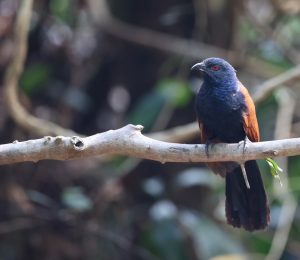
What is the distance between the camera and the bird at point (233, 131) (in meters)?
4.04

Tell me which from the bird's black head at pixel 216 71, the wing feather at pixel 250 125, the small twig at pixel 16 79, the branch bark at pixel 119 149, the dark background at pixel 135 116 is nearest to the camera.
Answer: the branch bark at pixel 119 149

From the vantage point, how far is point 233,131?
13.4ft

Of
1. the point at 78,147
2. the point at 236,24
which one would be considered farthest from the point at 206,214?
the point at 78,147

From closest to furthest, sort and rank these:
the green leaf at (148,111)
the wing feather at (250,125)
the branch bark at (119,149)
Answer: the branch bark at (119,149), the wing feather at (250,125), the green leaf at (148,111)

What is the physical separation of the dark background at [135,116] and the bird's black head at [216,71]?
37.4 inches

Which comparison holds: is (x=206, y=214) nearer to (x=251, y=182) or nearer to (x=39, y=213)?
(x=39, y=213)

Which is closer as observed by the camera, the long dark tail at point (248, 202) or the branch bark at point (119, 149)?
the branch bark at point (119, 149)

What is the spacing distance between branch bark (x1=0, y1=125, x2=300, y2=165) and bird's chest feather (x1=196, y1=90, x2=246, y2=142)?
0.85 meters

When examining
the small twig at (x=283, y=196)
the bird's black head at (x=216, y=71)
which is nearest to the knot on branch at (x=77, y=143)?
the bird's black head at (x=216, y=71)

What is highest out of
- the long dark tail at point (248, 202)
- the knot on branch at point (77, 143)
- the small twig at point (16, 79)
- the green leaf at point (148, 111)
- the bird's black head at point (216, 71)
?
the green leaf at point (148, 111)

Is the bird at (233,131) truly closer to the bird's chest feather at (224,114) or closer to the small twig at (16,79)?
the bird's chest feather at (224,114)

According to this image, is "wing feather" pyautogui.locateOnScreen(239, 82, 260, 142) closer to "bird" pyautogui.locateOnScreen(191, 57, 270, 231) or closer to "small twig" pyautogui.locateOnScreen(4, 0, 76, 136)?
"bird" pyautogui.locateOnScreen(191, 57, 270, 231)

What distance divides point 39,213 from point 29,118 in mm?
929

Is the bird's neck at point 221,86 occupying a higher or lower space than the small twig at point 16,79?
lower
